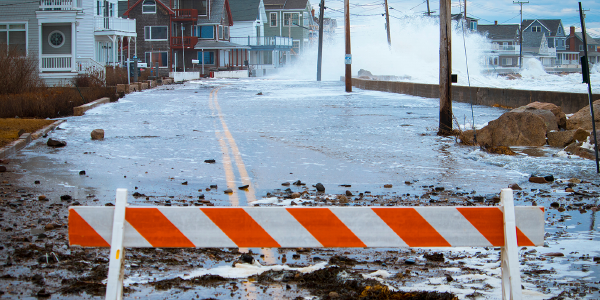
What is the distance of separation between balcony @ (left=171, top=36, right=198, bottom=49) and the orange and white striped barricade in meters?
66.2

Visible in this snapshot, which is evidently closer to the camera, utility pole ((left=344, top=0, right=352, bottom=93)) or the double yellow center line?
the double yellow center line

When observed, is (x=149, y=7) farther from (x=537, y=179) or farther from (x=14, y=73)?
(x=537, y=179)

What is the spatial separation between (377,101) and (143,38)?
46.6 meters

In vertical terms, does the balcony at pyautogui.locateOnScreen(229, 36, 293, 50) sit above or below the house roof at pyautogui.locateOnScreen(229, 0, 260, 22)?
below

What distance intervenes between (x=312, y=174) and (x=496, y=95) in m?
15.7

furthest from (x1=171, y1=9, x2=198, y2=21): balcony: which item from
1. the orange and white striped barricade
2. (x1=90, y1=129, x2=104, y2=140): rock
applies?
the orange and white striped barricade

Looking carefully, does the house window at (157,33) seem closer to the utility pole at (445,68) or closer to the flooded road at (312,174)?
the flooded road at (312,174)

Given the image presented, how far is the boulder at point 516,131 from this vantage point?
43.2 ft

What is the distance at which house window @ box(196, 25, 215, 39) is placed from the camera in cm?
7150

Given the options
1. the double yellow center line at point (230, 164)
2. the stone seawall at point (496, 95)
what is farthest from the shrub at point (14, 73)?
the stone seawall at point (496, 95)

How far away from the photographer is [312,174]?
32.7 feet

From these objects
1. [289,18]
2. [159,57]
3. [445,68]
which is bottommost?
[445,68]

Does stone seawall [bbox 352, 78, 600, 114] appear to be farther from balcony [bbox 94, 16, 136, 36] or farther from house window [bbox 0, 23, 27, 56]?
house window [bbox 0, 23, 27, 56]

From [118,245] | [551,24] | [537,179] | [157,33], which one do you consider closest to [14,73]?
[537,179]
